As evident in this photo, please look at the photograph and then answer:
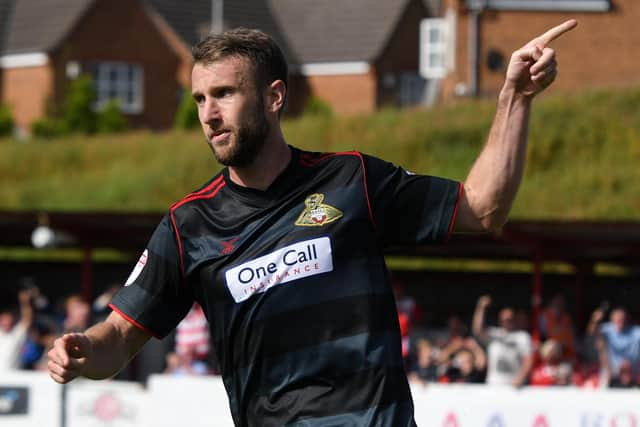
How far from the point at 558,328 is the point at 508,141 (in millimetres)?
10111

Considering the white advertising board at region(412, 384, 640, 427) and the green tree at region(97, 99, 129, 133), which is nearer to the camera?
the white advertising board at region(412, 384, 640, 427)

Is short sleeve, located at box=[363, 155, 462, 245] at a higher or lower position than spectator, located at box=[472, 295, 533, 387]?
higher

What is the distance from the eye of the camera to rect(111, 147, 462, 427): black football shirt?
3.09 meters

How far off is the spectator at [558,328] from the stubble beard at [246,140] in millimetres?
9588

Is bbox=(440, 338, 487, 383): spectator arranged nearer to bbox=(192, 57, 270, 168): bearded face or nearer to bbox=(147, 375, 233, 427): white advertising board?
bbox=(147, 375, 233, 427): white advertising board

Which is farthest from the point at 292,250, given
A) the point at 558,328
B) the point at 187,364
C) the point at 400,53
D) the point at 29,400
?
the point at 400,53

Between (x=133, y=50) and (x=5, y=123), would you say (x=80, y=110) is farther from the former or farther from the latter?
(x=133, y=50)

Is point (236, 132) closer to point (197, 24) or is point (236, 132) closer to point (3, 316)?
point (3, 316)

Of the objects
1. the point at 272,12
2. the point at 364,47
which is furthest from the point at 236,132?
the point at 272,12

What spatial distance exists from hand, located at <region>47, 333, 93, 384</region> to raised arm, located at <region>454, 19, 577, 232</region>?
1112 millimetres

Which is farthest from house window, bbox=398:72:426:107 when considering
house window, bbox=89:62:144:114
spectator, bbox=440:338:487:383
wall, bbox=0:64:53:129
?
spectator, bbox=440:338:487:383

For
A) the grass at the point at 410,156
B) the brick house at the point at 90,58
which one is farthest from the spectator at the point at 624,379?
the brick house at the point at 90,58

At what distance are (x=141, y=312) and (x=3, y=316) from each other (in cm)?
1090

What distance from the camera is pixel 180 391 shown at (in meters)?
10.9
